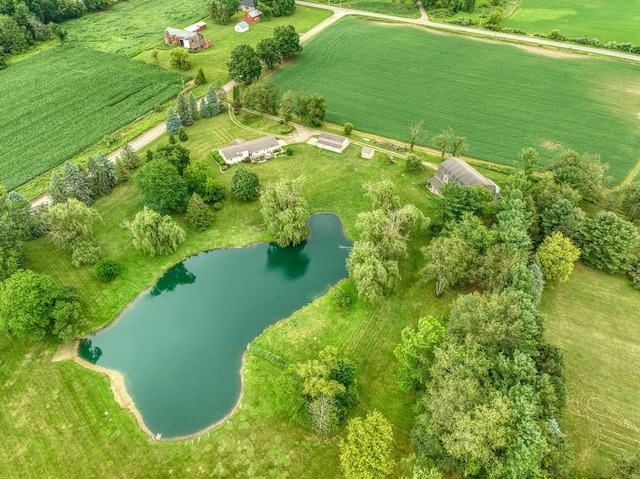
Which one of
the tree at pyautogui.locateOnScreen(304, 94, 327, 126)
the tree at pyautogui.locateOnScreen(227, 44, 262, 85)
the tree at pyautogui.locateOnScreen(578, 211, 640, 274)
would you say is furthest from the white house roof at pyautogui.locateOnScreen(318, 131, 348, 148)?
the tree at pyautogui.locateOnScreen(578, 211, 640, 274)

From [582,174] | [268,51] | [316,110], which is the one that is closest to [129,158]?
[316,110]

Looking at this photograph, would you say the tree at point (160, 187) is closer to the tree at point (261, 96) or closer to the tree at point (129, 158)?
the tree at point (129, 158)

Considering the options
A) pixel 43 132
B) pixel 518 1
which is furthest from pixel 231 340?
pixel 518 1

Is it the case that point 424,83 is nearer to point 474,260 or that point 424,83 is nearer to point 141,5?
point 474,260

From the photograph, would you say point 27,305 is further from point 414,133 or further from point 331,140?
point 414,133

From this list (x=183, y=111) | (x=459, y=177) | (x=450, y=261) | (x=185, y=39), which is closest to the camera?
(x=450, y=261)

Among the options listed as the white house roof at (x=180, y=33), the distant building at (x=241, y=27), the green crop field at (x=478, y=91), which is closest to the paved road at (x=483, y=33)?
the green crop field at (x=478, y=91)

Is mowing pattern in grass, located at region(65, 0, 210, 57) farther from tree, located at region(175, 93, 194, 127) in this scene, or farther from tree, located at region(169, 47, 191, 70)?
tree, located at region(175, 93, 194, 127)
